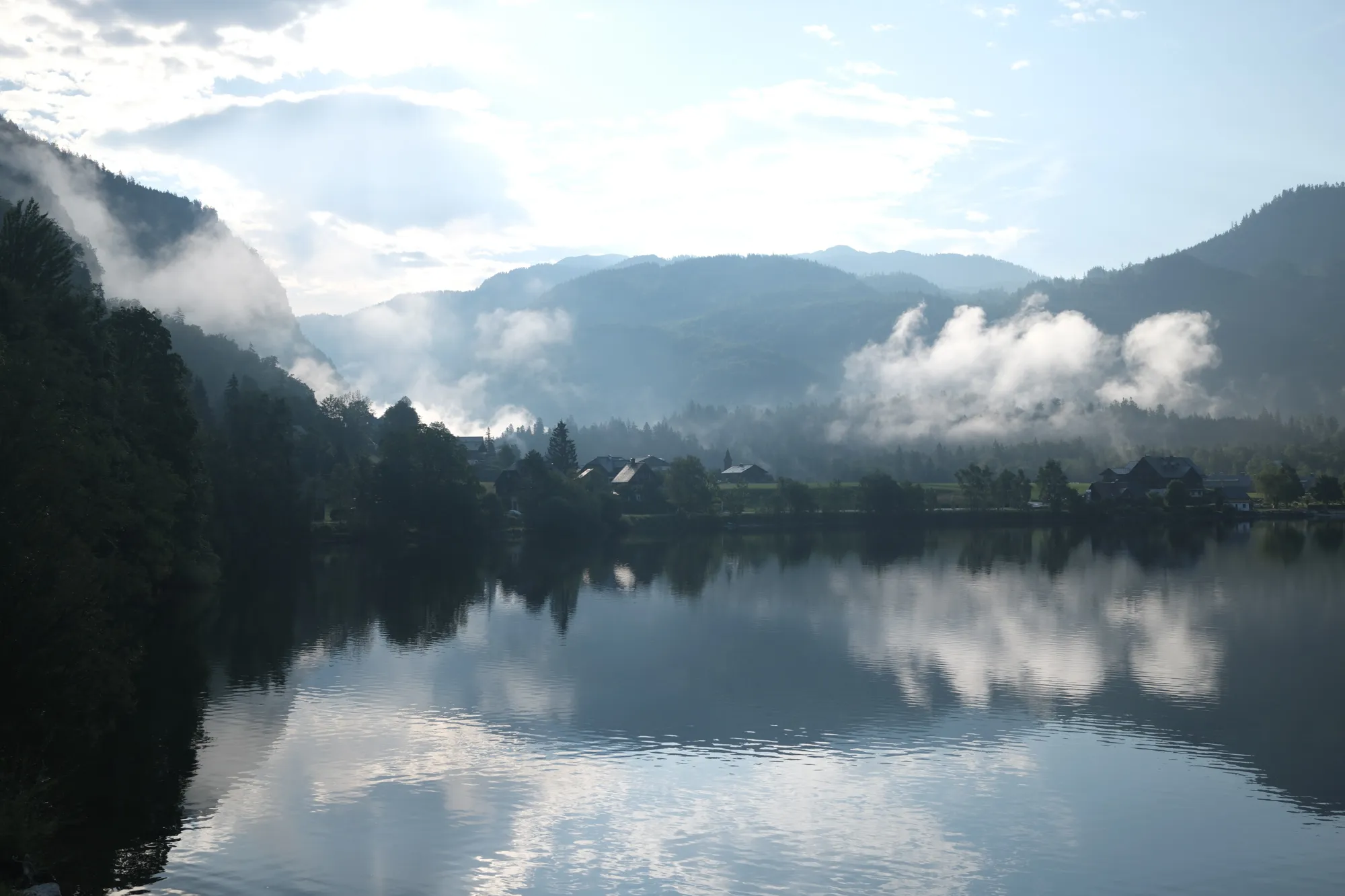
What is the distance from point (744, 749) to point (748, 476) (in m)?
→ 150

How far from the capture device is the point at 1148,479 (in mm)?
142875

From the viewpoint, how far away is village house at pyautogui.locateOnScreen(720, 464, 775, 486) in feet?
579

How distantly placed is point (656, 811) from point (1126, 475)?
131172 millimetres

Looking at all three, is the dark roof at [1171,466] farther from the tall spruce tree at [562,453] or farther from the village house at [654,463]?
the tall spruce tree at [562,453]

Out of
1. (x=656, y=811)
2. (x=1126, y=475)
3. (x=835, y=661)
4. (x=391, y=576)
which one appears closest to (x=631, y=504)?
(x=391, y=576)

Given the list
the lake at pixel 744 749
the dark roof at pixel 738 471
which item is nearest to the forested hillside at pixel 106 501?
the lake at pixel 744 749

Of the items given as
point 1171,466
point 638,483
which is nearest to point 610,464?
point 638,483

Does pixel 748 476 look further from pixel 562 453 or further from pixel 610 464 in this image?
pixel 562 453

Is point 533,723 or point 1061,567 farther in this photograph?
point 1061,567

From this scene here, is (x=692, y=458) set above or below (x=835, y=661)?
above

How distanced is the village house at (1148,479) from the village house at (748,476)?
50557 millimetres

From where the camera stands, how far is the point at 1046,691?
37.3 metres

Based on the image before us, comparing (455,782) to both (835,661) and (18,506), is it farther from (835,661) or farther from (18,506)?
(835,661)

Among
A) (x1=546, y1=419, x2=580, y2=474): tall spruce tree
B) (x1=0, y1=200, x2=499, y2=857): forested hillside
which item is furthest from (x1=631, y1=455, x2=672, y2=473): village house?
(x1=0, y1=200, x2=499, y2=857): forested hillside
